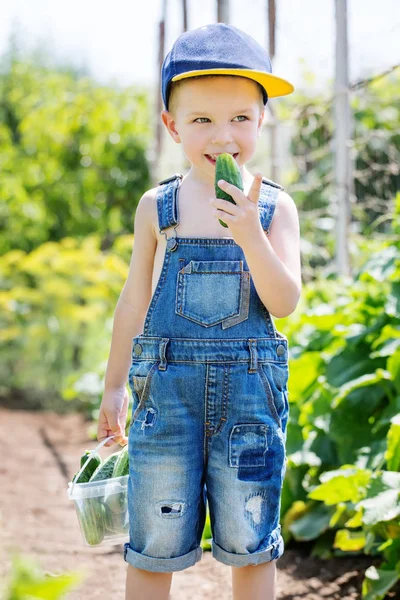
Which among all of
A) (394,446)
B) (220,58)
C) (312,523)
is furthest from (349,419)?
(220,58)

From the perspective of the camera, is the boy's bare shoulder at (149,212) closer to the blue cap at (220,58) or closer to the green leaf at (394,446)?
the blue cap at (220,58)

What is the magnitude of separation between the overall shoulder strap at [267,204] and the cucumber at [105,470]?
2.36 ft

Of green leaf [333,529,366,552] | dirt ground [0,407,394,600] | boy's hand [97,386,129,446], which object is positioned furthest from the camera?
dirt ground [0,407,394,600]

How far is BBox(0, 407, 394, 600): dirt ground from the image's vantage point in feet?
9.62

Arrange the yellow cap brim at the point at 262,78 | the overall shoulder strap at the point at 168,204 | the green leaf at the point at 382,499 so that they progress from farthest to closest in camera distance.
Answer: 1. the green leaf at the point at 382,499
2. the overall shoulder strap at the point at 168,204
3. the yellow cap brim at the point at 262,78

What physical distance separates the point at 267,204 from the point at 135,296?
42cm

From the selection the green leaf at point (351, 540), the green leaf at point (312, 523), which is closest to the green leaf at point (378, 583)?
the green leaf at point (351, 540)

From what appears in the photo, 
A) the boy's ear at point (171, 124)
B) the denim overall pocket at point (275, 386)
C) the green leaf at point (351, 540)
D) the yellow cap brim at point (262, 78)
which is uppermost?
the yellow cap brim at point (262, 78)

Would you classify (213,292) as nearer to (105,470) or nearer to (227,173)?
(227,173)

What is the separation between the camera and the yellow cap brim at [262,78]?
1.88m

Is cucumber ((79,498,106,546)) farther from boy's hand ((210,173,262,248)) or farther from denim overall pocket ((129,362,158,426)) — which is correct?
boy's hand ((210,173,262,248))

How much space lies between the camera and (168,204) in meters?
2.05

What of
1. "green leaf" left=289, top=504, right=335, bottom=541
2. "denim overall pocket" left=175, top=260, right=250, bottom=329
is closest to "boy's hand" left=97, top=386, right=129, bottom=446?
"denim overall pocket" left=175, top=260, right=250, bottom=329

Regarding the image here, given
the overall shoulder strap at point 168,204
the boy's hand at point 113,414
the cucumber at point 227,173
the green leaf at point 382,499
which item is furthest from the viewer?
the green leaf at point 382,499
